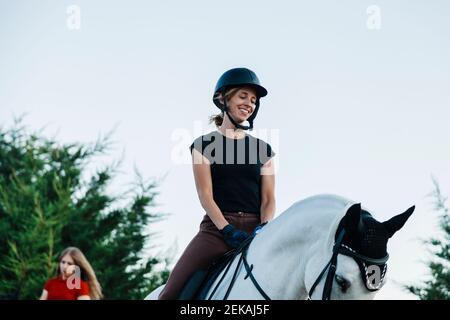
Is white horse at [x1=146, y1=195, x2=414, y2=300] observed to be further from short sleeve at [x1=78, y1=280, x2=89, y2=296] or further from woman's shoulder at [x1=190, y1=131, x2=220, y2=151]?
short sleeve at [x1=78, y1=280, x2=89, y2=296]

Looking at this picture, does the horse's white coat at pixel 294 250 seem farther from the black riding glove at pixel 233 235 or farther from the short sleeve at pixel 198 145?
the short sleeve at pixel 198 145

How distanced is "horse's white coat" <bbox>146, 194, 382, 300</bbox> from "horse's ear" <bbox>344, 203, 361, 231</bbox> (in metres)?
0.13

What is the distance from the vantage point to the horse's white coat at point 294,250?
414cm

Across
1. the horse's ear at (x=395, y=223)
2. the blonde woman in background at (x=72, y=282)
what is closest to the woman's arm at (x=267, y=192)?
the horse's ear at (x=395, y=223)

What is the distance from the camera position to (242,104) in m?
5.29

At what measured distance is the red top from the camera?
8.35 metres

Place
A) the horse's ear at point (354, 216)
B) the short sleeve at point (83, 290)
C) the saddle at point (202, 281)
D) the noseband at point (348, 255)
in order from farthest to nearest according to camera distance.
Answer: the short sleeve at point (83, 290) < the saddle at point (202, 281) < the horse's ear at point (354, 216) < the noseband at point (348, 255)

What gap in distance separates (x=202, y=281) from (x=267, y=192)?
0.83 metres

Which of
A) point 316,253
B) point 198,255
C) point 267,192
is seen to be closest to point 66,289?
point 198,255

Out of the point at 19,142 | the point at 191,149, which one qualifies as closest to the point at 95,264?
the point at 19,142

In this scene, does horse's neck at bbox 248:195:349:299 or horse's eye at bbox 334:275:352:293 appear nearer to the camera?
horse's eye at bbox 334:275:352:293

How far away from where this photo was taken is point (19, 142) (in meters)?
22.9

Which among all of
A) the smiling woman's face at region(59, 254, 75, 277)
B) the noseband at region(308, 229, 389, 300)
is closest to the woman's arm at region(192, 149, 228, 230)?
the noseband at region(308, 229, 389, 300)
